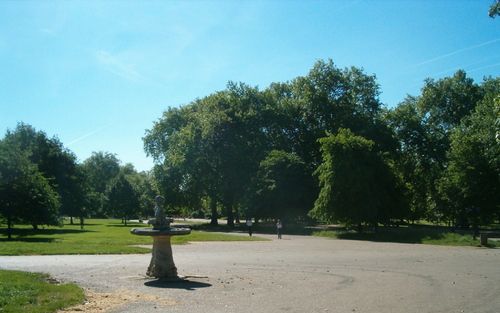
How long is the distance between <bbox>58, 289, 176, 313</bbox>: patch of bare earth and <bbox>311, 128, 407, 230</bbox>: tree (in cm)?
2897

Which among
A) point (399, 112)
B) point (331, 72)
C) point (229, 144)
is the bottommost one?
point (229, 144)

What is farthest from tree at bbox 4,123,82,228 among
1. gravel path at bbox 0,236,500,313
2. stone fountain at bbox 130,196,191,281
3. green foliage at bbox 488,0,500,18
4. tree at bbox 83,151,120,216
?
tree at bbox 83,151,120,216

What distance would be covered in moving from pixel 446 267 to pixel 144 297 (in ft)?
37.1

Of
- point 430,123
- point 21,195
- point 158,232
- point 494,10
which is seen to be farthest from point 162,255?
point 430,123

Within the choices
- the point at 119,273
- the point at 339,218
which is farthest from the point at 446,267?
the point at 339,218

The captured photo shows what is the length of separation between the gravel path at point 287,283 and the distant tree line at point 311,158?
61.4 feet

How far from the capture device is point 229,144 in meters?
58.3

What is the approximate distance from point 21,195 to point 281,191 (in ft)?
82.2

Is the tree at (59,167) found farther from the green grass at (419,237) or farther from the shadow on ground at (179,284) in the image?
the shadow on ground at (179,284)

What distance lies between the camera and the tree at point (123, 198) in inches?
3101

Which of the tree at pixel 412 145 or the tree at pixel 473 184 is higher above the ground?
the tree at pixel 412 145

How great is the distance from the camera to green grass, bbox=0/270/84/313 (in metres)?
9.13

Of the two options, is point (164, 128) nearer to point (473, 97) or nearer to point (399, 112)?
point (399, 112)

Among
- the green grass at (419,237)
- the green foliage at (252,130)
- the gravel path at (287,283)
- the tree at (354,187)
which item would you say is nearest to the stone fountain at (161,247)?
the gravel path at (287,283)
